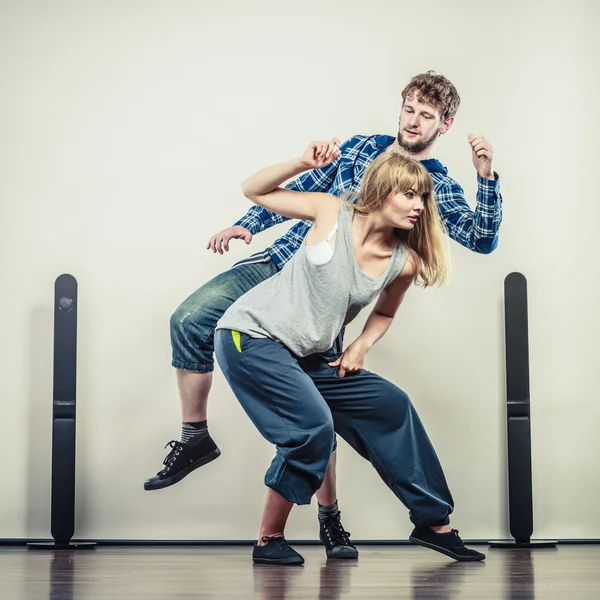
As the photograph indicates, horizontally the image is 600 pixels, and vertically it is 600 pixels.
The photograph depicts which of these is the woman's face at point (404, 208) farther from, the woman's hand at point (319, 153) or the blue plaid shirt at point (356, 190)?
the blue plaid shirt at point (356, 190)

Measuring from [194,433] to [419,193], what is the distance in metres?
1.09

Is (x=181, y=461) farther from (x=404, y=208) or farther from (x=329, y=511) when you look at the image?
(x=404, y=208)

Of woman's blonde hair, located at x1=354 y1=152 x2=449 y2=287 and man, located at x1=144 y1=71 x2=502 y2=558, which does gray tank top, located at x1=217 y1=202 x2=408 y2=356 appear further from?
man, located at x1=144 y1=71 x2=502 y2=558

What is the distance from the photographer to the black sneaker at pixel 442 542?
253 centimetres

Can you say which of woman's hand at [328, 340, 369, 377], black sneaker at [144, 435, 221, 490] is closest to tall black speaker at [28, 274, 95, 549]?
black sneaker at [144, 435, 221, 490]

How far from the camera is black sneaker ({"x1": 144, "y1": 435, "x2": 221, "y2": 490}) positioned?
2.89m

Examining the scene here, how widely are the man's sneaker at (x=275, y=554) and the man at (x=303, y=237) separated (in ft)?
0.85

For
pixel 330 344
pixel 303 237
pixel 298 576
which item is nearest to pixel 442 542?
pixel 298 576

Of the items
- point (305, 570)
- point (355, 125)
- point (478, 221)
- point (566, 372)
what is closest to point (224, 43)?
point (355, 125)

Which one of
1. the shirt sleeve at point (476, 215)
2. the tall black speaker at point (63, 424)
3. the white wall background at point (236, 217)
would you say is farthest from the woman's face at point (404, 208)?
the tall black speaker at point (63, 424)

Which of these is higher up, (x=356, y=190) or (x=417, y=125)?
(x=417, y=125)

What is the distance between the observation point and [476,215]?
2.78 meters

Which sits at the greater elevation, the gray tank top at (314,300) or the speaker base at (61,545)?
the gray tank top at (314,300)

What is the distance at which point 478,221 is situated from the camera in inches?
109
